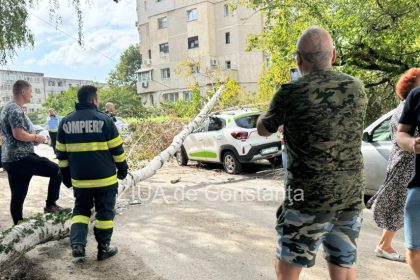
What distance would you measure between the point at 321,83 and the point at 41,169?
4128 millimetres

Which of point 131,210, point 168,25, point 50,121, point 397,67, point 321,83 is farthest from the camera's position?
point 168,25

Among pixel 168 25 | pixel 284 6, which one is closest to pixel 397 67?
pixel 284 6

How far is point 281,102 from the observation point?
7.57 feet

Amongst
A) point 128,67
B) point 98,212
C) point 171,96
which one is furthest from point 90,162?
point 128,67

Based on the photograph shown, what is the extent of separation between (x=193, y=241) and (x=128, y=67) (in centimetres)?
5974

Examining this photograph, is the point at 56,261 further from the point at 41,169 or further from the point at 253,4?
the point at 253,4

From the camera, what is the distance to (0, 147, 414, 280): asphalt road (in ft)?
12.8

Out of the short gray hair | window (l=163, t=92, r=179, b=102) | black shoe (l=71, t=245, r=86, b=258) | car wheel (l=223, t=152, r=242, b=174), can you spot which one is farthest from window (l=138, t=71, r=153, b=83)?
the short gray hair

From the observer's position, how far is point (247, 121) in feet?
32.4

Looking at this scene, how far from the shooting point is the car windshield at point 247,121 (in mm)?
9820

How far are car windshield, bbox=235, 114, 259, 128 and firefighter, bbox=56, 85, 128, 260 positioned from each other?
5.85 metres

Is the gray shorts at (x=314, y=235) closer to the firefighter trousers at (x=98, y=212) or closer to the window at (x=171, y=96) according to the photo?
the firefighter trousers at (x=98, y=212)

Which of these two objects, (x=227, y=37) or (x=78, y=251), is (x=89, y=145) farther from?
(x=227, y=37)

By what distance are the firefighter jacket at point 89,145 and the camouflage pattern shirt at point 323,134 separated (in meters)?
2.30
